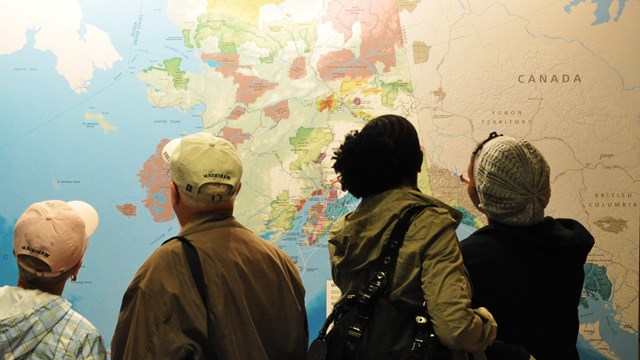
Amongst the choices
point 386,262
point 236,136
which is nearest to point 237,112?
point 236,136

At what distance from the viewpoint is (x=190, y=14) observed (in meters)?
3.08

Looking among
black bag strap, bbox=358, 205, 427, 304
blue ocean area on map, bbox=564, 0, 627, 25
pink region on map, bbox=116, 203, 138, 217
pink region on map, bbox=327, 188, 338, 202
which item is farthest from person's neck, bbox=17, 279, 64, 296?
blue ocean area on map, bbox=564, 0, 627, 25

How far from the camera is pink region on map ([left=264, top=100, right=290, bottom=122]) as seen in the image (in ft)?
9.88

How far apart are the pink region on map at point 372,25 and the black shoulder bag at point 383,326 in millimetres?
1430

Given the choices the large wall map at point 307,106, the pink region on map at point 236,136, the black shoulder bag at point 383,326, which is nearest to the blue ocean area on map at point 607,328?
the large wall map at point 307,106

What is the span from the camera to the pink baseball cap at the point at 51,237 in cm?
195

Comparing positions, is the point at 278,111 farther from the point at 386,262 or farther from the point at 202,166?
the point at 386,262

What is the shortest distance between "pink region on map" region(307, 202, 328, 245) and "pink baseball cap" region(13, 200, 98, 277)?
45.1 inches

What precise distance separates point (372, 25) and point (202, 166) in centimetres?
146

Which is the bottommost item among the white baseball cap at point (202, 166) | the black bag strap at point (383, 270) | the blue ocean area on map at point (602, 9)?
the black bag strap at point (383, 270)

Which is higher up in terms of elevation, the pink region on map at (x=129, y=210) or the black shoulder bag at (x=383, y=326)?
the pink region on map at (x=129, y=210)

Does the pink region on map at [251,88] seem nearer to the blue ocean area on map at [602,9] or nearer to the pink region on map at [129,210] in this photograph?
the pink region on map at [129,210]

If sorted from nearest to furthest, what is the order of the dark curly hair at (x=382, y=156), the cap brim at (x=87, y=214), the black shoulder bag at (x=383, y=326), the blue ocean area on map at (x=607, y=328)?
1. the black shoulder bag at (x=383, y=326)
2. the dark curly hair at (x=382, y=156)
3. the cap brim at (x=87, y=214)
4. the blue ocean area on map at (x=607, y=328)

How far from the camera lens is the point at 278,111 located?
3.01 meters
